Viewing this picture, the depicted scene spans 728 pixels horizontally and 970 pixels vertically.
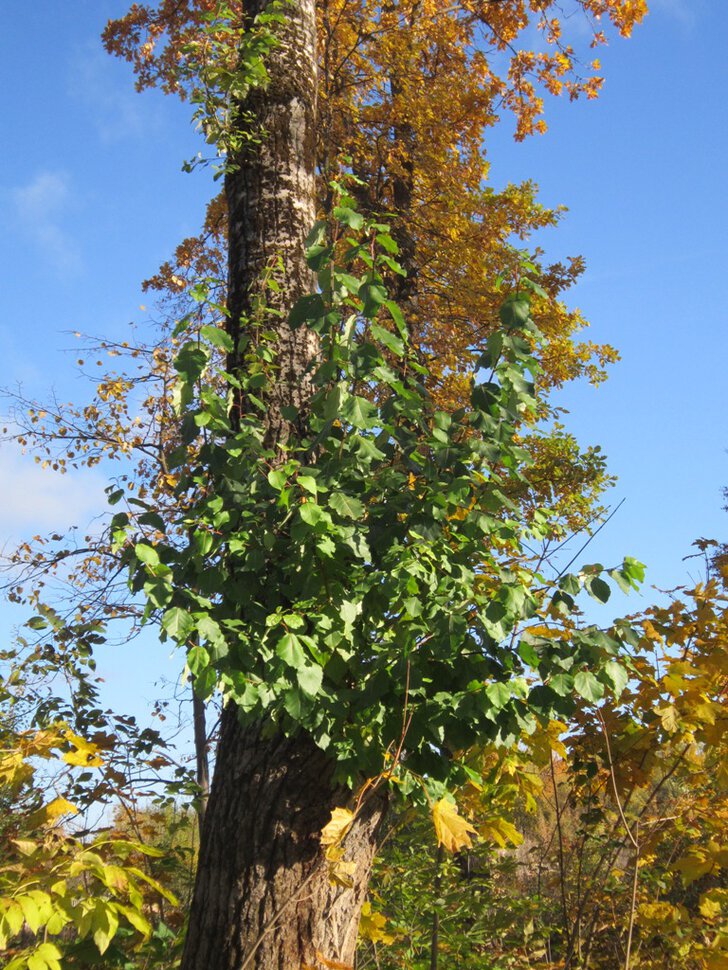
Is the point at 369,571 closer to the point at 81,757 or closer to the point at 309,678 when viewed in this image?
the point at 309,678

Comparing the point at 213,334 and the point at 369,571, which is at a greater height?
the point at 213,334

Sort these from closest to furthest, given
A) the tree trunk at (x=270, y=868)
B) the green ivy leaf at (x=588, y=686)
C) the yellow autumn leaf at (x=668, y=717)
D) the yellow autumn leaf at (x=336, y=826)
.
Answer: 1. the yellow autumn leaf at (x=336, y=826)
2. the green ivy leaf at (x=588, y=686)
3. the tree trunk at (x=270, y=868)
4. the yellow autumn leaf at (x=668, y=717)

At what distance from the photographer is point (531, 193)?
12.4 meters

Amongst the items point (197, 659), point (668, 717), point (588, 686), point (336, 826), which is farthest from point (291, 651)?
point (668, 717)

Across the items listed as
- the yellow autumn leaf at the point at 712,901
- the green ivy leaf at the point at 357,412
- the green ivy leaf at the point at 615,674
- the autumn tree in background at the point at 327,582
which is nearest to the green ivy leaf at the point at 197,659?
the autumn tree in background at the point at 327,582

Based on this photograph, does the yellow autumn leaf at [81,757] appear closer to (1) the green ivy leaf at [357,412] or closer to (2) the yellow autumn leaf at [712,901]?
(1) the green ivy leaf at [357,412]

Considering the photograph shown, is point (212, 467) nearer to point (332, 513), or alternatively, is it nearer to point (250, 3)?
point (332, 513)

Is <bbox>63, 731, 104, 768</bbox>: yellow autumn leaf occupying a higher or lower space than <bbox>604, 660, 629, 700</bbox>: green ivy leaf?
lower

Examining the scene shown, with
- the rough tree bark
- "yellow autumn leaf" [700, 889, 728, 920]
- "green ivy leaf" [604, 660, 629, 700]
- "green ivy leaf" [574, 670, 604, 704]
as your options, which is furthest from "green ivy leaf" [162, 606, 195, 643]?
"yellow autumn leaf" [700, 889, 728, 920]

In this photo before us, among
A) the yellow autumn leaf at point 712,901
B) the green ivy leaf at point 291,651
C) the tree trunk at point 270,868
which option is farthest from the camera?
the yellow autumn leaf at point 712,901

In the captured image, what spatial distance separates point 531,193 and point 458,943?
10.2 m

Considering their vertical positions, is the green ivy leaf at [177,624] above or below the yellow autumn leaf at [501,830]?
above

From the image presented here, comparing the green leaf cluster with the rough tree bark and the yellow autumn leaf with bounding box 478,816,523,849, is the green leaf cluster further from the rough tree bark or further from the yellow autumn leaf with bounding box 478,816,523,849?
the yellow autumn leaf with bounding box 478,816,523,849

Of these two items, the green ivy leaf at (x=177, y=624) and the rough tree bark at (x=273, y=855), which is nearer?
the green ivy leaf at (x=177, y=624)
